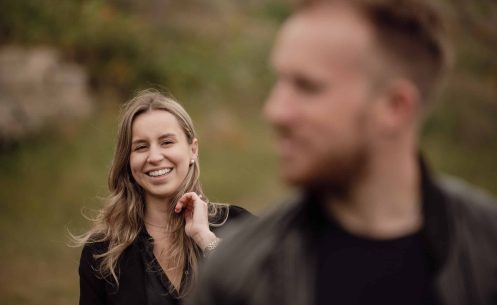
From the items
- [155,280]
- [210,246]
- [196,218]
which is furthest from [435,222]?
[155,280]

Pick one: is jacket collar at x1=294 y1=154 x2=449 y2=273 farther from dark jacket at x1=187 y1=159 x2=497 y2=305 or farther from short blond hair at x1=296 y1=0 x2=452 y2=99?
short blond hair at x1=296 y1=0 x2=452 y2=99

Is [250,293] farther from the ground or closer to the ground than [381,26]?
closer to the ground

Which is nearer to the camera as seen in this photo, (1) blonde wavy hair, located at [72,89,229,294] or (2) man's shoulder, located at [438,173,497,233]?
(2) man's shoulder, located at [438,173,497,233]

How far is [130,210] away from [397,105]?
6.43ft

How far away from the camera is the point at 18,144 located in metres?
8.59

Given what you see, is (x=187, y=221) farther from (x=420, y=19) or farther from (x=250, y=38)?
(x=250, y=38)

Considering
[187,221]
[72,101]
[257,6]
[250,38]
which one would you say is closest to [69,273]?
[72,101]

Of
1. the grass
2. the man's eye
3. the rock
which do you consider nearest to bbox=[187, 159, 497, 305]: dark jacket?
the man's eye

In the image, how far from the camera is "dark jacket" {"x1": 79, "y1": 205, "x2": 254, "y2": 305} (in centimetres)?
307

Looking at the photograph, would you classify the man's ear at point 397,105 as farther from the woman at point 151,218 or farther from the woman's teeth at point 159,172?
the woman's teeth at point 159,172

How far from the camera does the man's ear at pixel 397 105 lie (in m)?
1.58

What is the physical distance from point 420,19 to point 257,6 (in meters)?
11.9

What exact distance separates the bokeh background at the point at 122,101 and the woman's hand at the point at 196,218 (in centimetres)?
361

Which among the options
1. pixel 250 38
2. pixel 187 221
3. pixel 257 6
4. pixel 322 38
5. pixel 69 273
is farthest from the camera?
pixel 257 6
